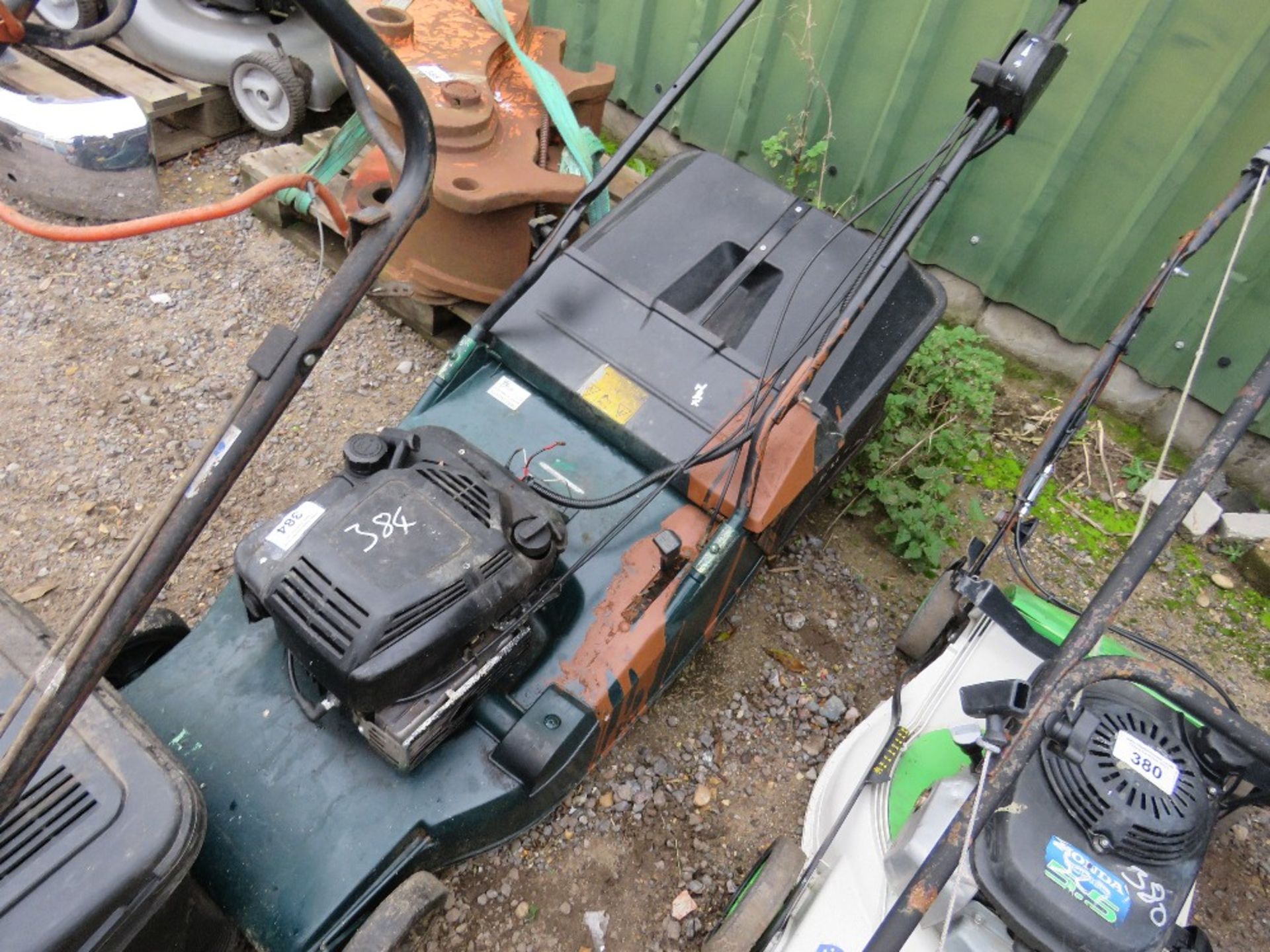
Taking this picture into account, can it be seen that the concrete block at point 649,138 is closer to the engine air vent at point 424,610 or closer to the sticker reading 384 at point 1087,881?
the engine air vent at point 424,610

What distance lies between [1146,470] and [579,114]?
202 centimetres

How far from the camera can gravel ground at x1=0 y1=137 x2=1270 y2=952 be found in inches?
67.8

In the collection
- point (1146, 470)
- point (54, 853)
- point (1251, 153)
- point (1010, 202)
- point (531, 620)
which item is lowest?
point (54, 853)

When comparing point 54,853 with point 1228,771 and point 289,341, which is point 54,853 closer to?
point 289,341

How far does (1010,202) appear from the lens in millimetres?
2617

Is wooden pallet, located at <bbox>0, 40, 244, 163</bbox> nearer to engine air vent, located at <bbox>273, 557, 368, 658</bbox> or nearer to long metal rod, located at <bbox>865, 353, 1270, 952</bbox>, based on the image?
engine air vent, located at <bbox>273, 557, 368, 658</bbox>

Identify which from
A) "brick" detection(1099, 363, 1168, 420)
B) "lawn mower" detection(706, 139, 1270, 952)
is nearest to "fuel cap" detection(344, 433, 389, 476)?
"lawn mower" detection(706, 139, 1270, 952)

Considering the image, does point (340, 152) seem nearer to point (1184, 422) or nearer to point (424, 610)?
point (424, 610)

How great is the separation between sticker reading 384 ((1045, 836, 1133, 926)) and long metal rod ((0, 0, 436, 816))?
3.45 feet

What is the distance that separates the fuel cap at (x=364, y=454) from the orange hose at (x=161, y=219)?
429mm

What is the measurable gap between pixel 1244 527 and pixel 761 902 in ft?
6.39

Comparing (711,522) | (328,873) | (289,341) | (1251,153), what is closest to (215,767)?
(328,873)

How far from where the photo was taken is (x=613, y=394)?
1.72m

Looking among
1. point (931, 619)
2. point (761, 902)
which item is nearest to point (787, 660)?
point (931, 619)
